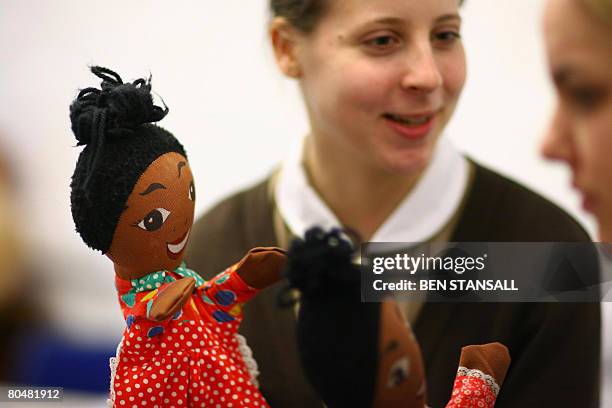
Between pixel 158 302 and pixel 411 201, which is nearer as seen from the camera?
pixel 158 302

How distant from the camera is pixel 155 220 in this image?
1.80 ft

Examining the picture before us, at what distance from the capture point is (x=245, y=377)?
22.6 inches

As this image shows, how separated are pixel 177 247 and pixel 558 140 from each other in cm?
28

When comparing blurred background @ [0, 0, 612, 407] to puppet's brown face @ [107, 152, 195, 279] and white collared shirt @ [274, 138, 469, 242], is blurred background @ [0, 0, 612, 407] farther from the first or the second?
puppet's brown face @ [107, 152, 195, 279]

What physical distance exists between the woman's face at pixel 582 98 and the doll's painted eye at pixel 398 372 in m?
0.18

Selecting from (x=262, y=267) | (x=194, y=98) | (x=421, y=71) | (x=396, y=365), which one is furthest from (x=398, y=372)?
(x=194, y=98)

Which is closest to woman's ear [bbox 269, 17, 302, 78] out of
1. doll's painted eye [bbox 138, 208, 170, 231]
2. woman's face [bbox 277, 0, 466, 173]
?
woman's face [bbox 277, 0, 466, 173]

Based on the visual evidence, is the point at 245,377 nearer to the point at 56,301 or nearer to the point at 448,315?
the point at 448,315

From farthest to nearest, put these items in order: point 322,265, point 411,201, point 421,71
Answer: point 411,201
point 421,71
point 322,265

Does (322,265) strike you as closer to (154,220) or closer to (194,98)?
(154,220)

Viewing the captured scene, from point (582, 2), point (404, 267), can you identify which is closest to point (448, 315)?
point (404, 267)

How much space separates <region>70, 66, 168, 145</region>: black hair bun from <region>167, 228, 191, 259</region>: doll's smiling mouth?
9 cm

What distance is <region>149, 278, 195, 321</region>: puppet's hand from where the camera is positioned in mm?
520

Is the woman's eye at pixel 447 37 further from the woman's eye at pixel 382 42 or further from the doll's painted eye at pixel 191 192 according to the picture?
the doll's painted eye at pixel 191 192
